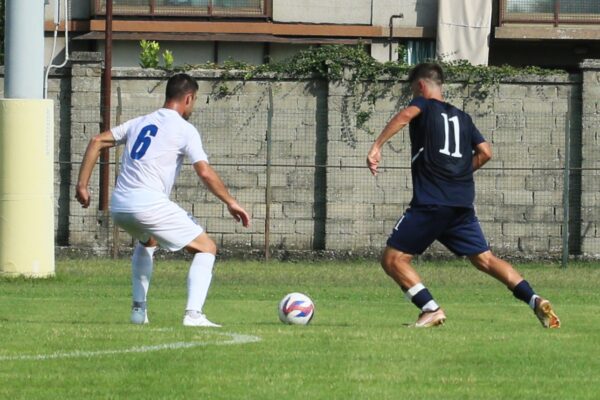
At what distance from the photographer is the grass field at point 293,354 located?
7930 millimetres

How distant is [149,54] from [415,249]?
685 inches

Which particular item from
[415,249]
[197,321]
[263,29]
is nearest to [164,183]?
[197,321]

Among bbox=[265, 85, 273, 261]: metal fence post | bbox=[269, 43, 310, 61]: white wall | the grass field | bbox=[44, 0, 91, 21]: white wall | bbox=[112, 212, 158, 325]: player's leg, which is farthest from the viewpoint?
bbox=[269, 43, 310, 61]: white wall

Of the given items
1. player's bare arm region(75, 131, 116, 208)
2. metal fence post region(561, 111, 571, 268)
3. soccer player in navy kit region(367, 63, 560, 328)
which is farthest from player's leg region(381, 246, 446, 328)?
metal fence post region(561, 111, 571, 268)

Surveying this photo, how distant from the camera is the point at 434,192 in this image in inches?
454

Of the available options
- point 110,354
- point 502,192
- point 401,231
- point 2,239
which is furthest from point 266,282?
point 110,354

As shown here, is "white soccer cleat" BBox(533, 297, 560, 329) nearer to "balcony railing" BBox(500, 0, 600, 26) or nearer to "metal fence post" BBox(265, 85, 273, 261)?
"metal fence post" BBox(265, 85, 273, 261)

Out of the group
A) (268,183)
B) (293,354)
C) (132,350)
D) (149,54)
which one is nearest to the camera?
(293,354)

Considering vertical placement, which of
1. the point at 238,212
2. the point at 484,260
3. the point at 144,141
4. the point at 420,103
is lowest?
the point at 484,260

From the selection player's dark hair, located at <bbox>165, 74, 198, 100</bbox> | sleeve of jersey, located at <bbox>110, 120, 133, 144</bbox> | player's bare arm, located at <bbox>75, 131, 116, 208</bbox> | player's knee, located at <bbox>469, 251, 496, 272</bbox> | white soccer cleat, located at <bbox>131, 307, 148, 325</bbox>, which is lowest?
white soccer cleat, located at <bbox>131, 307, 148, 325</bbox>

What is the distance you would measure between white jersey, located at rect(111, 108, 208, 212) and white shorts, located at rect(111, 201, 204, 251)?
5cm

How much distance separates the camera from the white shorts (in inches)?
444

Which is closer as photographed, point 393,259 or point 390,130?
point 390,130

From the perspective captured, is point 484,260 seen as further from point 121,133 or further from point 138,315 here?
point 121,133
